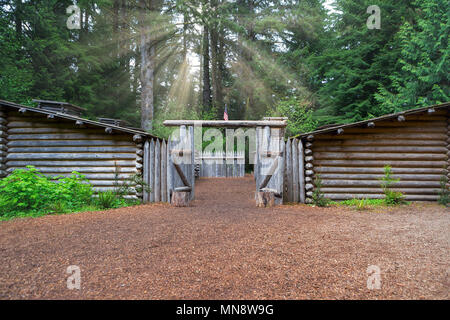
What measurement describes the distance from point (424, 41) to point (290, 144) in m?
12.4

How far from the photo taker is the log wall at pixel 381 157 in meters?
8.47

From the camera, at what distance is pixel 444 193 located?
816 centimetres

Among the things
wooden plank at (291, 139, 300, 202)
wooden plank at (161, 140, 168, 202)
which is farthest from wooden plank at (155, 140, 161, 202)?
wooden plank at (291, 139, 300, 202)

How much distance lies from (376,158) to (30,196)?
10.8 metres

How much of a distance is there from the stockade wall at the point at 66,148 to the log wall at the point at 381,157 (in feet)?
18.9

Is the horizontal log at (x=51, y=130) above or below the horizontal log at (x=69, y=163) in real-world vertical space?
above

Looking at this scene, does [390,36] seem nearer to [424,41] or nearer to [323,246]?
[424,41]

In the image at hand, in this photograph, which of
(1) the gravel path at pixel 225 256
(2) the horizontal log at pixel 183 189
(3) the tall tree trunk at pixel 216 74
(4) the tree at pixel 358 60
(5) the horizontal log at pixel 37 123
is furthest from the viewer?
(3) the tall tree trunk at pixel 216 74

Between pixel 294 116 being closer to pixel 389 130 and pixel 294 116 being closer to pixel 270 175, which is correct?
pixel 389 130

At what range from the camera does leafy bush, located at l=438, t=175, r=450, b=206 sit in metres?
8.08

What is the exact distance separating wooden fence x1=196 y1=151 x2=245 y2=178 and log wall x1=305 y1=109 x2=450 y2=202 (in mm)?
10396

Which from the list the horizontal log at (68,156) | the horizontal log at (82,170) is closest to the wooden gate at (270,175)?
the horizontal log at (82,170)

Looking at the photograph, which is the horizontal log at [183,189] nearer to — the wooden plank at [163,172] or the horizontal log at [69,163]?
the wooden plank at [163,172]
